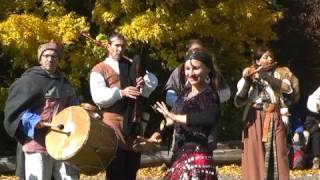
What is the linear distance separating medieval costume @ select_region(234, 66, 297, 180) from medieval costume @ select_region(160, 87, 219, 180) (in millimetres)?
1954

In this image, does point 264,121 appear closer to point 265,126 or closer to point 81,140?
point 265,126

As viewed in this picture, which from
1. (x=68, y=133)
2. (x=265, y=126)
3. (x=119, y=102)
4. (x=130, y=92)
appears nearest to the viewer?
(x=68, y=133)

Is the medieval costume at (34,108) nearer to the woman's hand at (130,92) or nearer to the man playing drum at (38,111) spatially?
the man playing drum at (38,111)

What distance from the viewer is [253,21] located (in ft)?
32.1

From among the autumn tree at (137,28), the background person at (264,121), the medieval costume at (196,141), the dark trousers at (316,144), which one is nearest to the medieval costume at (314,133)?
the dark trousers at (316,144)

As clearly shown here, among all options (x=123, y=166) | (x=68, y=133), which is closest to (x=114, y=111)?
(x=123, y=166)

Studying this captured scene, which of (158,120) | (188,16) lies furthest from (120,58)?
(158,120)

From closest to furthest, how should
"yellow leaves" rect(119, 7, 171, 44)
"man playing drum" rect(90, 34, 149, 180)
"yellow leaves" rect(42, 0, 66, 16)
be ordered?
"man playing drum" rect(90, 34, 149, 180) → "yellow leaves" rect(119, 7, 171, 44) → "yellow leaves" rect(42, 0, 66, 16)

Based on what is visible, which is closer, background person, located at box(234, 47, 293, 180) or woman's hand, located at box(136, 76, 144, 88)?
woman's hand, located at box(136, 76, 144, 88)

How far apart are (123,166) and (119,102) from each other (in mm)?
543

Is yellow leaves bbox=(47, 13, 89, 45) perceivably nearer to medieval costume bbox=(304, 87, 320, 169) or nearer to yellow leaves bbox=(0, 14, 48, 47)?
yellow leaves bbox=(0, 14, 48, 47)

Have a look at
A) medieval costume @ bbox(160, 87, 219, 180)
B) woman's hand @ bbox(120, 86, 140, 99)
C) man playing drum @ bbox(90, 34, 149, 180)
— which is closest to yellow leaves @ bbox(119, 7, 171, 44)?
man playing drum @ bbox(90, 34, 149, 180)

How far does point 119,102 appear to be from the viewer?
6492 millimetres

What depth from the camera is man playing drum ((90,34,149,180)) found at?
21.1ft
